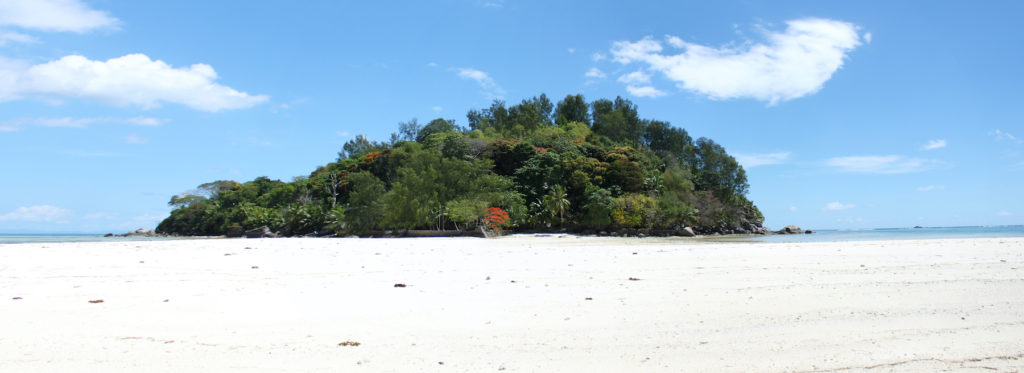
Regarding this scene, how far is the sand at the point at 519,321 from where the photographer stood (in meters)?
3.82

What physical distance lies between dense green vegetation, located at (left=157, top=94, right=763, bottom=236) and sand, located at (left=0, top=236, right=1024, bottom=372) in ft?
105

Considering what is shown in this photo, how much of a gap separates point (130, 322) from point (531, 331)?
389cm

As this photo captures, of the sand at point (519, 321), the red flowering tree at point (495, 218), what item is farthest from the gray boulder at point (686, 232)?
the sand at point (519, 321)

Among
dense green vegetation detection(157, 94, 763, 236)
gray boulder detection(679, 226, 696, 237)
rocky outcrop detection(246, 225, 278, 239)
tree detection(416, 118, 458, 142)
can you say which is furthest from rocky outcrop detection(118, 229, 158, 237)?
gray boulder detection(679, 226, 696, 237)

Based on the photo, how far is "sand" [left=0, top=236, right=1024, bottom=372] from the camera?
150 inches

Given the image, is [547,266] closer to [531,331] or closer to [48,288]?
[531,331]

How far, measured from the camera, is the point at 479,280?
322 inches

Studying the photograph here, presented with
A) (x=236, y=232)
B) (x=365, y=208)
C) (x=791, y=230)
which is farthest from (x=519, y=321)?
(x=791, y=230)

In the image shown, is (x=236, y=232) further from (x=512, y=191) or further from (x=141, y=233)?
(x=512, y=191)

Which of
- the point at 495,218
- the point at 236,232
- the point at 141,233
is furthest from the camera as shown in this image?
the point at 141,233

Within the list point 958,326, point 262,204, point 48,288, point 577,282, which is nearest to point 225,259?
point 48,288

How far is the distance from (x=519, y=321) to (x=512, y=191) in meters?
44.9

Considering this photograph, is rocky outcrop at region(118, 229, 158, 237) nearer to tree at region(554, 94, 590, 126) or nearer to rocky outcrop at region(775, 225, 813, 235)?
tree at region(554, 94, 590, 126)

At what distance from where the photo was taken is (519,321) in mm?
5109
